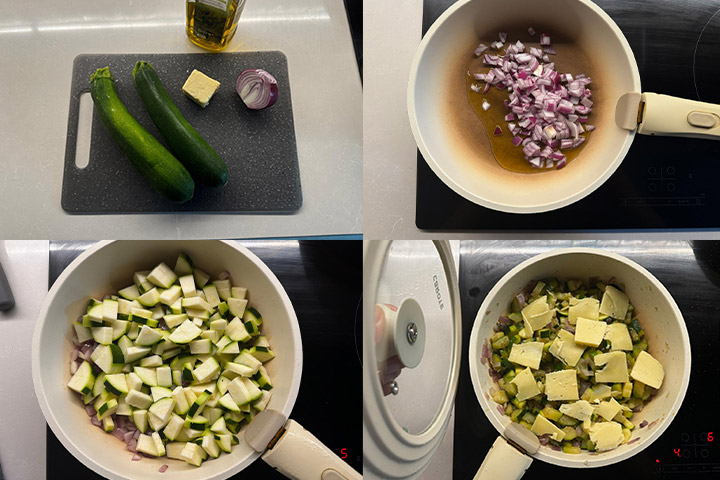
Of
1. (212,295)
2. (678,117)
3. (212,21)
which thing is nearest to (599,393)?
(678,117)

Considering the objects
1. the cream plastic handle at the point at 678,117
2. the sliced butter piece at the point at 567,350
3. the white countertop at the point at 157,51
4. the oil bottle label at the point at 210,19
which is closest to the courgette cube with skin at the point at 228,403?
the white countertop at the point at 157,51

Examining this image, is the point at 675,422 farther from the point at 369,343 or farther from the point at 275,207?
the point at 275,207

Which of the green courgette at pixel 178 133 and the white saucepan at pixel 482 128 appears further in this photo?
the green courgette at pixel 178 133

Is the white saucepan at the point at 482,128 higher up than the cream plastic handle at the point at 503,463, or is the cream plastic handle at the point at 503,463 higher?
the white saucepan at the point at 482,128

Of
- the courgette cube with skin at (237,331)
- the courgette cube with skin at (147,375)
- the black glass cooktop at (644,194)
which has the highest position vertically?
the black glass cooktop at (644,194)

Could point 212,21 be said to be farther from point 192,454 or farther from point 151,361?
point 192,454

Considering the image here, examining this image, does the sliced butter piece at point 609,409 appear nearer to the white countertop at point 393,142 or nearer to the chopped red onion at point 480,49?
the white countertop at point 393,142

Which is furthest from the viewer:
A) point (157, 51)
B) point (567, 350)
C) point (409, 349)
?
point (157, 51)
